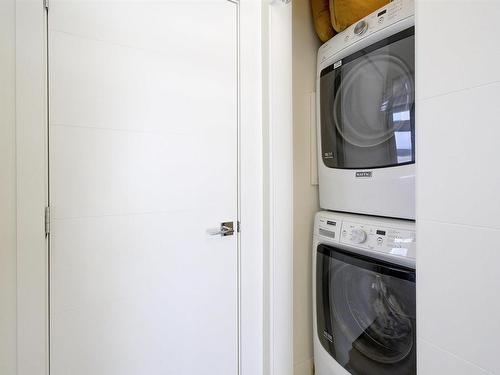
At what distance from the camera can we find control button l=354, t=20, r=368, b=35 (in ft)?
3.44

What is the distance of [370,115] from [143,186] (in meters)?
0.99

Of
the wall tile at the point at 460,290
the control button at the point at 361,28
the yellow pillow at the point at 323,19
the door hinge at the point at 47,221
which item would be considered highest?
the yellow pillow at the point at 323,19

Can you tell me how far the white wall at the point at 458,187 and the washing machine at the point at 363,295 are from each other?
0.86 feet

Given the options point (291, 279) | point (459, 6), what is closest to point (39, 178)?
point (291, 279)

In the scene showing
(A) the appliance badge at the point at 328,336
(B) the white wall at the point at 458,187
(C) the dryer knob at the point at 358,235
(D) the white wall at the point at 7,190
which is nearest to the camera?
(B) the white wall at the point at 458,187

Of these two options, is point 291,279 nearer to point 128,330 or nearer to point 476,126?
point 128,330

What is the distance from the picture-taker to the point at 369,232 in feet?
3.34

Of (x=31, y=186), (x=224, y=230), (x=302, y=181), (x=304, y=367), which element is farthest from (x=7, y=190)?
(x=304, y=367)

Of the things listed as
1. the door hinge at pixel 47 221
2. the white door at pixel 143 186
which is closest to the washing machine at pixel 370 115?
the white door at pixel 143 186

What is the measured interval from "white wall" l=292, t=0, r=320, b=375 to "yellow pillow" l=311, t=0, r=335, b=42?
66mm

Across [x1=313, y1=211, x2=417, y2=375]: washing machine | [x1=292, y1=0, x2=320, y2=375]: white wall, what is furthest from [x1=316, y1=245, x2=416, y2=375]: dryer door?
[x1=292, y1=0, x2=320, y2=375]: white wall

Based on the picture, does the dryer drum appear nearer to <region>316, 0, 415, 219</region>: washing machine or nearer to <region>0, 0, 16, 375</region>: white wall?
<region>316, 0, 415, 219</region>: washing machine

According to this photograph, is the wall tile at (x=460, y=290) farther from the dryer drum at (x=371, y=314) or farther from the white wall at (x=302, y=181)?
the white wall at (x=302, y=181)

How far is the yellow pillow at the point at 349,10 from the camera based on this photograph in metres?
1.09
